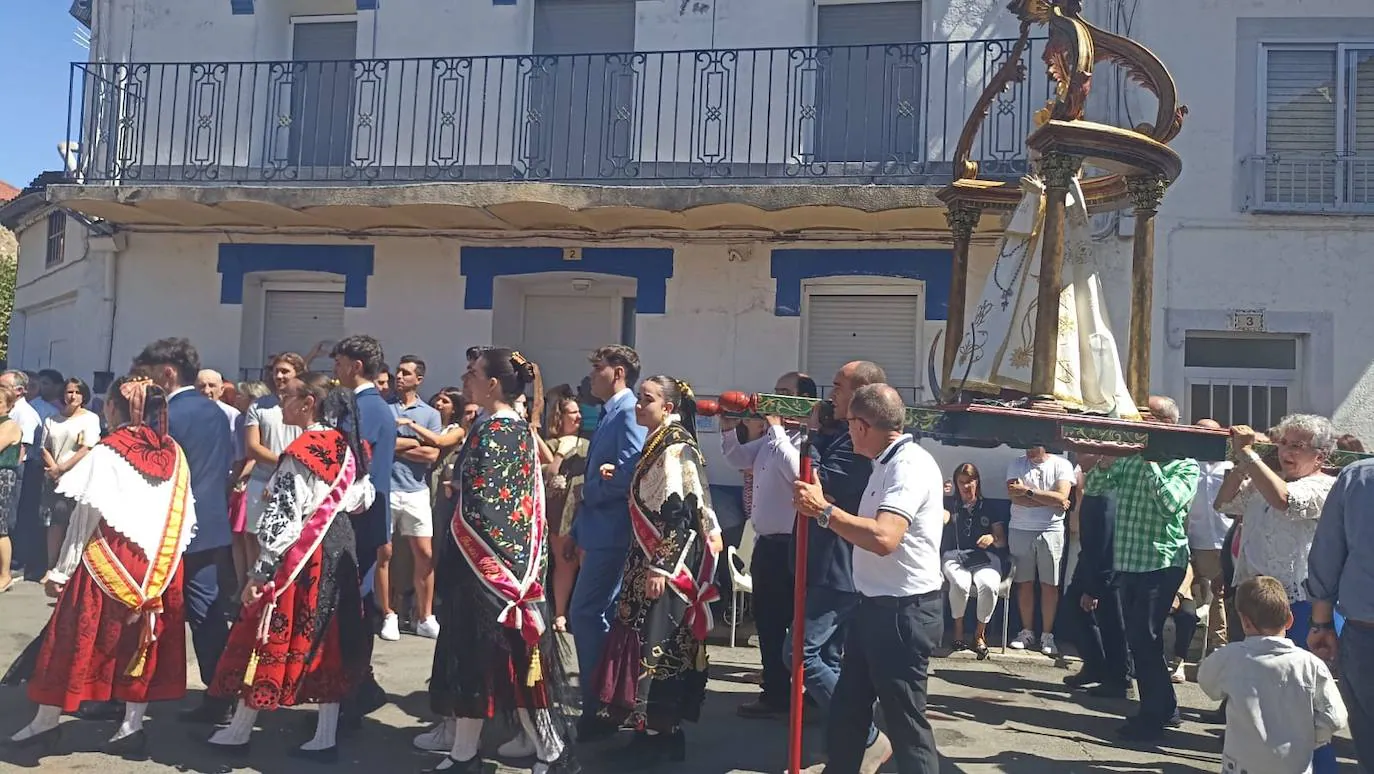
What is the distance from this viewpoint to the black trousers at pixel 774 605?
6082mm

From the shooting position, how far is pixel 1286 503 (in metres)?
5.18

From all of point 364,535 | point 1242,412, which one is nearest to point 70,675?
point 364,535

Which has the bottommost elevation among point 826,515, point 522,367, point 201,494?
point 201,494

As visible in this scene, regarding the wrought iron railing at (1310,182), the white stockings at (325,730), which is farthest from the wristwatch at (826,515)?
the wrought iron railing at (1310,182)

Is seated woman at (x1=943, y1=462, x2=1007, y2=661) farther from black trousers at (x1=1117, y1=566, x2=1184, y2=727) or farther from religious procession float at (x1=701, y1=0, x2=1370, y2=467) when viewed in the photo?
religious procession float at (x1=701, y1=0, x2=1370, y2=467)

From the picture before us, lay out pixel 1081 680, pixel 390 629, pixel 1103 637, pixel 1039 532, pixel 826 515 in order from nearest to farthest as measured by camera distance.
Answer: pixel 826 515, pixel 1103 637, pixel 1081 680, pixel 390 629, pixel 1039 532

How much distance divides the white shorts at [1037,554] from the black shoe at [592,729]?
399 centimetres

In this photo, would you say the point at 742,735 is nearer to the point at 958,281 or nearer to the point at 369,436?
the point at 369,436

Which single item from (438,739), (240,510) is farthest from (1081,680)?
(240,510)

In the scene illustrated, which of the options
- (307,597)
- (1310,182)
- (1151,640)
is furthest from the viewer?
(1310,182)

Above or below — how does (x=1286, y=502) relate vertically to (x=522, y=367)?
below

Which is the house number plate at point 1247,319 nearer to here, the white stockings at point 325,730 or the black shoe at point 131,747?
the white stockings at point 325,730

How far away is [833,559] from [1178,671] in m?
3.77

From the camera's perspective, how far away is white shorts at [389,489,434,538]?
311 inches
